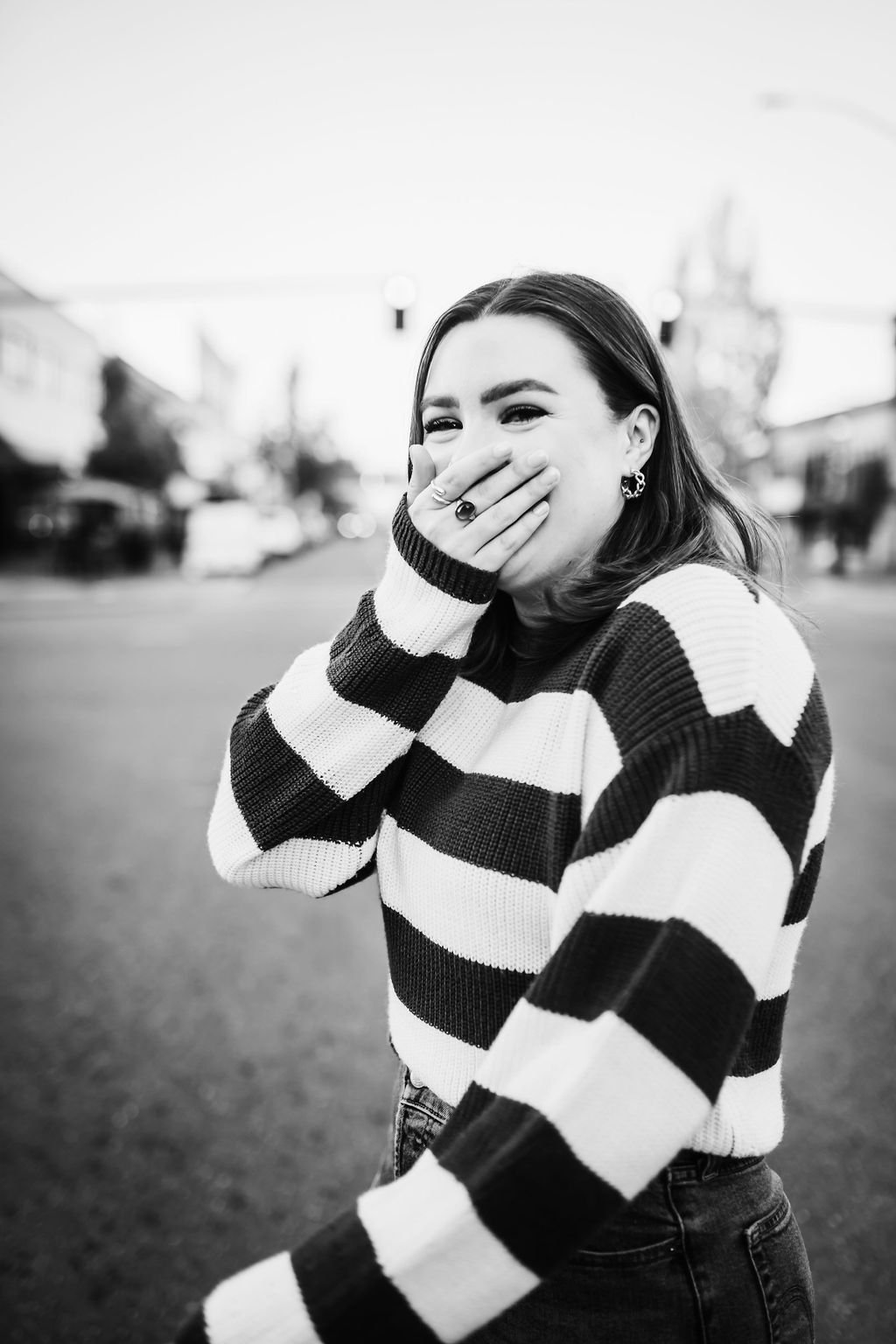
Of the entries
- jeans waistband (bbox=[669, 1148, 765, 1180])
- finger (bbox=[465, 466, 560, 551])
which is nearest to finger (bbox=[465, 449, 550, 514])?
finger (bbox=[465, 466, 560, 551])

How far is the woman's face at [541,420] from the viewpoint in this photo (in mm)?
1266

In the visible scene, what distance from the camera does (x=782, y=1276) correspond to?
112 centimetres

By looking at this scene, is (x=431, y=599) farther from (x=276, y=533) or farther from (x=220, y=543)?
(x=276, y=533)

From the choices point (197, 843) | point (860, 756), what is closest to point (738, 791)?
point (197, 843)

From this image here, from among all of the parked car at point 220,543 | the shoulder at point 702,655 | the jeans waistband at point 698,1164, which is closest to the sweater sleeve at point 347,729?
the shoulder at point 702,655

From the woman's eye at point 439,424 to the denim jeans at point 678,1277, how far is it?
1.02 m

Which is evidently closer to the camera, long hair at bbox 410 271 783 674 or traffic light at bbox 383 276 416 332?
long hair at bbox 410 271 783 674

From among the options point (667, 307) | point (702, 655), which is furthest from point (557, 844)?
point (667, 307)

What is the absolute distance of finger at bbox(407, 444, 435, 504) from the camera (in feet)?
4.41

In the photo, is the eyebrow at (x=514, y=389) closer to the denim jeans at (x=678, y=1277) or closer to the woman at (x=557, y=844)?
the woman at (x=557, y=844)

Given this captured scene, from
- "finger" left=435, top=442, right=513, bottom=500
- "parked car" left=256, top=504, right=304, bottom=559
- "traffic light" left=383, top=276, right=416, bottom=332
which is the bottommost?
"parked car" left=256, top=504, right=304, bottom=559

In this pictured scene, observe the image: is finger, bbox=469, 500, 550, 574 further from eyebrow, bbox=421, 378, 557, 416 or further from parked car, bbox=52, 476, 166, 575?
parked car, bbox=52, 476, 166, 575

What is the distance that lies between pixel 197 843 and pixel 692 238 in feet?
119

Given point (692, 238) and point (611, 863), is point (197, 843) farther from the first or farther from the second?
point (692, 238)
